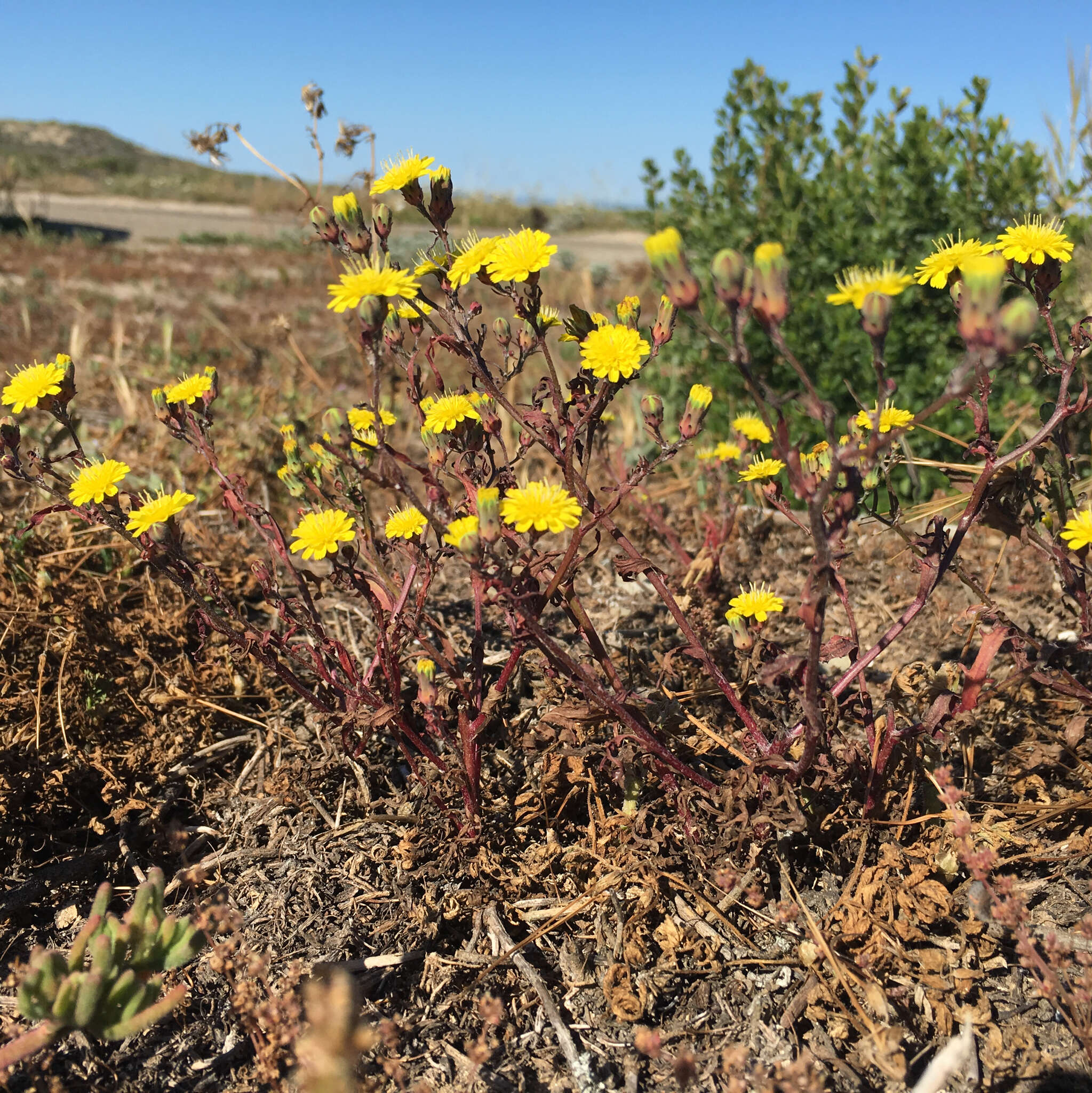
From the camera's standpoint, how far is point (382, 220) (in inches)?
65.1

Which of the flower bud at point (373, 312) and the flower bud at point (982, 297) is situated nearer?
the flower bud at point (982, 297)

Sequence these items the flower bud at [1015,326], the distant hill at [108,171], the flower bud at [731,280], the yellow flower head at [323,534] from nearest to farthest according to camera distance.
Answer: the flower bud at [1015,326] < the flower bud at [731,280] < the yellow flower head at [323,534] < the distant hill at [108,171]

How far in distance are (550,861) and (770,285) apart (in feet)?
4.35

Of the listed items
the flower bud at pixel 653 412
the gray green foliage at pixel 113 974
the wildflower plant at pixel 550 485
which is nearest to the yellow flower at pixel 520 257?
the wildflower plant at pixel 550 485

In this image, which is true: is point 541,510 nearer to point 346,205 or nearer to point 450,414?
point 450,414

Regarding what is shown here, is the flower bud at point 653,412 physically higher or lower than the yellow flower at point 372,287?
lower

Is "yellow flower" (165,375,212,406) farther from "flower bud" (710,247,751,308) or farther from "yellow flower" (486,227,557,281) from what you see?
"flower bud" (710,247,751,308)

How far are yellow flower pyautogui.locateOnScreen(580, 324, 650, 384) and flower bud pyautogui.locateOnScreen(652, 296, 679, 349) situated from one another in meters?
0.11

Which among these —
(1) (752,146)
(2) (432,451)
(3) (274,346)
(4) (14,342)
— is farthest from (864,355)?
(4) (14,342)

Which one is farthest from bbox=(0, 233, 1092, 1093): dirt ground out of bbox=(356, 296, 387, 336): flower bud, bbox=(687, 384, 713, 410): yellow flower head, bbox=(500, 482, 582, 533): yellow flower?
bbox=(356, 296, 387, 336): flower bud

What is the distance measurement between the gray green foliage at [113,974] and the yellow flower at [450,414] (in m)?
1.06

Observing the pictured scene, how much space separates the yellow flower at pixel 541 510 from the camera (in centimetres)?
147

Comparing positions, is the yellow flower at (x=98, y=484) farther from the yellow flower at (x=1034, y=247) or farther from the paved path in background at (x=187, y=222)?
the paved path in background at (x=187, y=222)

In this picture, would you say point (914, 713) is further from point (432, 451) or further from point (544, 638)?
point (432, 451)
